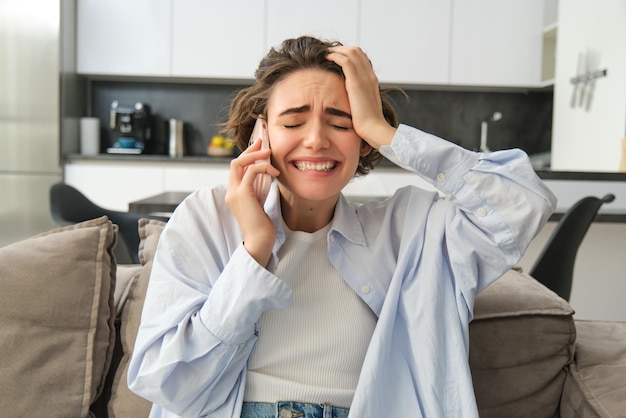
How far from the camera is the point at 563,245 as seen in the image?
2225mm

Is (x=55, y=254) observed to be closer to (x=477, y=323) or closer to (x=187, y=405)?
(x=187, y=405)

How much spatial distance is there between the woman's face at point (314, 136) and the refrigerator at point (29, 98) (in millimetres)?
3902

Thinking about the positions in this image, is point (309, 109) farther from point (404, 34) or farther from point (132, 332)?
point (404, 34)

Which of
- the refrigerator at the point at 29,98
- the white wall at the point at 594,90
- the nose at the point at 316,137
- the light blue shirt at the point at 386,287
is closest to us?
the light blue shirt at the point at 386,287

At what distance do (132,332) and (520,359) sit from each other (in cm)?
81

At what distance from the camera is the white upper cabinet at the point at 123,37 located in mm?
5047

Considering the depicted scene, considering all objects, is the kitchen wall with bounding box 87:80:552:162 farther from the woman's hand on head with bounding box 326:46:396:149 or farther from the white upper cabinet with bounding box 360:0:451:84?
the woman's hand on head with bounding box 326:46:396:149

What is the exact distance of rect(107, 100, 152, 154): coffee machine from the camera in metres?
5.21

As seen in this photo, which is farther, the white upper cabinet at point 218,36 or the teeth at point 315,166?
the white upper cabinet at point 218,36

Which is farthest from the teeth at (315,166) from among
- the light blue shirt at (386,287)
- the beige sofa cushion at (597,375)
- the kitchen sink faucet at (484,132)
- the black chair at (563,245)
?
the kitchen sink faucet at (484,132)

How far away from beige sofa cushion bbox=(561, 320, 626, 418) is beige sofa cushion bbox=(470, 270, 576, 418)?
3 centimetres

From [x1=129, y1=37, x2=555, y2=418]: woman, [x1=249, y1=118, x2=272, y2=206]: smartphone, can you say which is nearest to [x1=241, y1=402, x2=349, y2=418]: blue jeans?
A: [x1=129, y1=37, x2=555, y2=418]: woman

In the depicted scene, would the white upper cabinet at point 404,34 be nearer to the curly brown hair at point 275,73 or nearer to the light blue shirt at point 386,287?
the curly brown hair at point 275,73

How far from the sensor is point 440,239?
1346 millimetres
